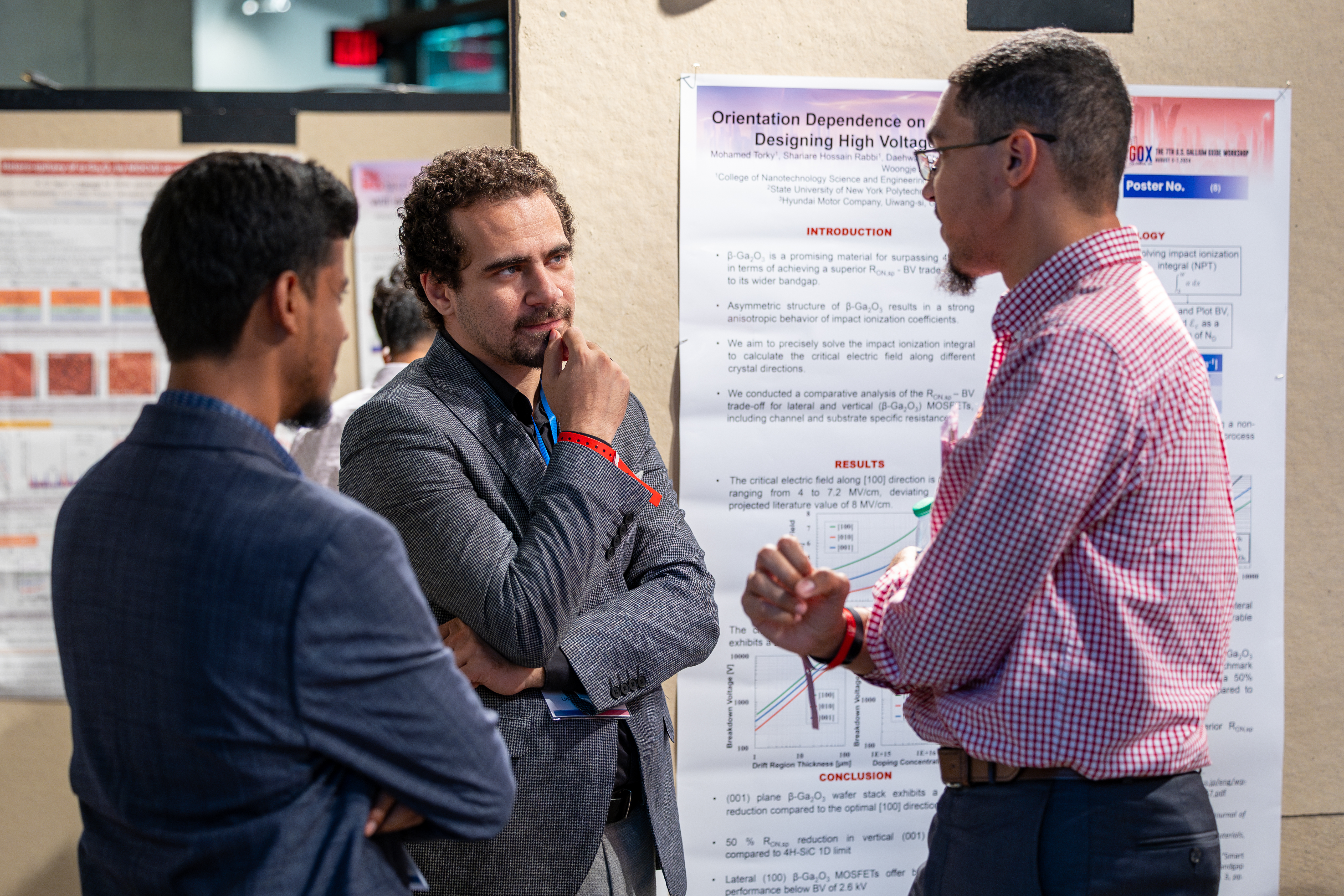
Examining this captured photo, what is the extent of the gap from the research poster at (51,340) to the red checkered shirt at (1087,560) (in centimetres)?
273

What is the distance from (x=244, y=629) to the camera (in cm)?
99

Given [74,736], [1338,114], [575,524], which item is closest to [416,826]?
[74,736]

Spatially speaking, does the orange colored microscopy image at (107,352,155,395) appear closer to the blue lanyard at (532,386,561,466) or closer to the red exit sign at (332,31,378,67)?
the blue lanyard at (532,386,561,466)

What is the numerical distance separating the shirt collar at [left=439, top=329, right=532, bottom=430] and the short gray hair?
0.80 m

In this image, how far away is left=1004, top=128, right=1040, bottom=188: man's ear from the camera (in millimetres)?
1375

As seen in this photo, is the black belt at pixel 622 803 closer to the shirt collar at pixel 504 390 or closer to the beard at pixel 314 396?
the shirt collar at pixel 504 390

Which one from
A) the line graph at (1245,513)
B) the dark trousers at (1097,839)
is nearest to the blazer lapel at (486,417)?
the dark trousers at (1097,839)

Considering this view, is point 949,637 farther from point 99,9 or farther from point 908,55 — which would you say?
point 99,9

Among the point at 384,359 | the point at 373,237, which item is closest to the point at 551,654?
the point at 384,359

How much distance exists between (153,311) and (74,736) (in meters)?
0.44

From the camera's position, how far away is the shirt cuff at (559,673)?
1609 millimetres

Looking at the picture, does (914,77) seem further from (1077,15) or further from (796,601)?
(796,601)

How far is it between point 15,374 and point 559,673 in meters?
2.49

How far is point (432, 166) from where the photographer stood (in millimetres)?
1838
